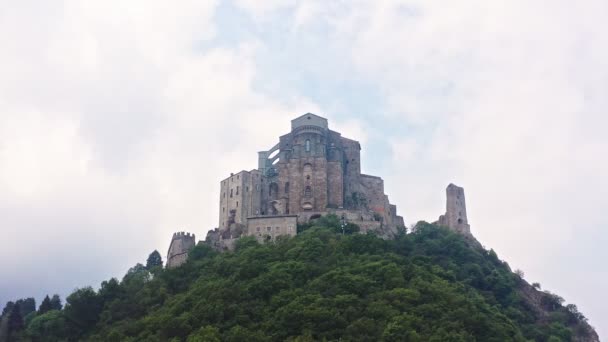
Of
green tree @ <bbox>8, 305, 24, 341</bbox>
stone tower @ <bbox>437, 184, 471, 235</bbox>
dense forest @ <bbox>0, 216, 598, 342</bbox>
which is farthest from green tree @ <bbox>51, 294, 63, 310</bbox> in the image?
stone tower @ <bbox>437, 184, 471, 235</bbox>

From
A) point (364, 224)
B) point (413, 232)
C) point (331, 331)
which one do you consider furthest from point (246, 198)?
point (331, 331)

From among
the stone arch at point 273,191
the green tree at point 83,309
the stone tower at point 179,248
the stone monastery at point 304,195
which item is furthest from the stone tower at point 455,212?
the green tree at point 83,309

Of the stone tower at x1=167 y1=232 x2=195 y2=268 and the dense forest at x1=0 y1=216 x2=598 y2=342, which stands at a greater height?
the stone tower at x1=167 y1=232 x2=195 y2=268

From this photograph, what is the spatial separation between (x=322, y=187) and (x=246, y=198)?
995cm

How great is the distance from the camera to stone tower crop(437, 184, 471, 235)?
109562 millimetres

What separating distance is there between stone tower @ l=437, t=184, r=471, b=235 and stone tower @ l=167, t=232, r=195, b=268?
3525 centimetres

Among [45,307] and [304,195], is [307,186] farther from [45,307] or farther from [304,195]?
[45,307]

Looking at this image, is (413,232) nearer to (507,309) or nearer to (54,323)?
(507,309)

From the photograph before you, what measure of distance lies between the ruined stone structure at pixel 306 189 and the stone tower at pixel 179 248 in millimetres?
3333

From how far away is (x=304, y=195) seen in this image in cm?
10312

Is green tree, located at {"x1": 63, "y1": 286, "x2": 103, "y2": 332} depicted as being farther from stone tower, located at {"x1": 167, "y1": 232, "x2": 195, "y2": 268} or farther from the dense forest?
stone tower, located at {"x1": 167, "y1": 232, "x2": 195, "y2": 268}

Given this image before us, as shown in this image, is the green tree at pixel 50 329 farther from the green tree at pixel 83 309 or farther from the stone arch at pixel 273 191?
the stone arch at pixel 273 191

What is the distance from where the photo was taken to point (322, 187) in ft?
339

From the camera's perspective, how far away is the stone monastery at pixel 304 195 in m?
99.2
